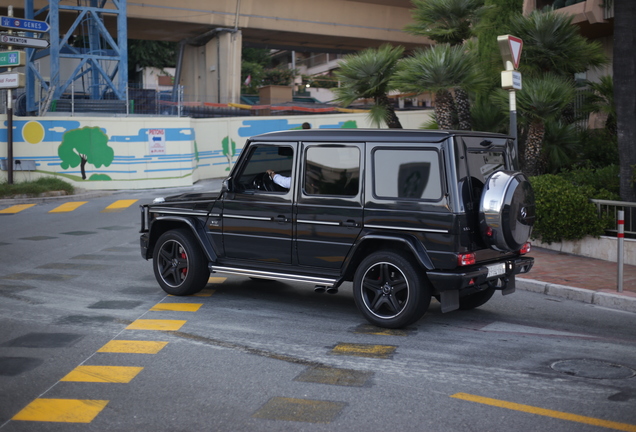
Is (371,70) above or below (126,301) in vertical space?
above

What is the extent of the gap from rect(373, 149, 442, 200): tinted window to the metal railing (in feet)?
17.6

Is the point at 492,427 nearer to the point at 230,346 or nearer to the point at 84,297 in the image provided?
the point at 230,346

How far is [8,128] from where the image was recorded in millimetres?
22453

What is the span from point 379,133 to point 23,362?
389 centimetres

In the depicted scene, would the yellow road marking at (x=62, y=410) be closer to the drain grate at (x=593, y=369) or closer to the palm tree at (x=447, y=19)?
the drain grate at (x=593, y=369)

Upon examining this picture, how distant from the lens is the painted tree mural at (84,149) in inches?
944

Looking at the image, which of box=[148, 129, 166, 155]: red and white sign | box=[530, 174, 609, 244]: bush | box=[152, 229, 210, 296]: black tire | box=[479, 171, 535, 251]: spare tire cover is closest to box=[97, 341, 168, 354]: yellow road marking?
box=[152, 229, 210, 296]: black tire

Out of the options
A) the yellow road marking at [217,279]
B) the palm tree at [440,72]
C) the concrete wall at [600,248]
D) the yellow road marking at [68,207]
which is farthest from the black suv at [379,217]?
the yellow road marking at [68,207]

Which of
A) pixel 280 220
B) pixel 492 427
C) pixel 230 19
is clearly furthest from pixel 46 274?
pixel 230 19

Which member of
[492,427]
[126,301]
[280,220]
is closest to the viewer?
[492,427]

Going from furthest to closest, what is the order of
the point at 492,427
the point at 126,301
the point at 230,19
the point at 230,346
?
the point at 230,19 < the point at 126,301 < the point at 230,346 < the point at 492,427

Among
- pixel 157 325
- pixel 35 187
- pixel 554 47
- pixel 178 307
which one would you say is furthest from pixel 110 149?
pixel 157 325

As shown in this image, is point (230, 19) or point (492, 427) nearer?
point (492, 427)

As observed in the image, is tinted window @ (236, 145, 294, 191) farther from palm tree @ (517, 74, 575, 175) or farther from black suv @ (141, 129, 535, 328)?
palm tree @ (517, 74, 575, 175)
